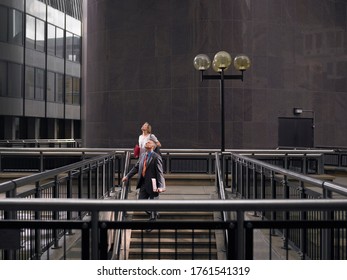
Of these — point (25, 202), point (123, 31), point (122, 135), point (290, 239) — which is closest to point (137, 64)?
point (123, 31)

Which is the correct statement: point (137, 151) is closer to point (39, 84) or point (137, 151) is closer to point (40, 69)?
point (39, 84)

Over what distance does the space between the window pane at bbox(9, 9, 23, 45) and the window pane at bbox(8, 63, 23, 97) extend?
97.0 inches

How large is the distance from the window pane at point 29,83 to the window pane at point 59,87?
5.02 meters

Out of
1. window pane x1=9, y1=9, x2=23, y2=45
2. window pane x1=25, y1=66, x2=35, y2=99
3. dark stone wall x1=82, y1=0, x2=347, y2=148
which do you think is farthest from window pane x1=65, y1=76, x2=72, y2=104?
dark stone wall x1=82, y1=0, x2=347, y2=148

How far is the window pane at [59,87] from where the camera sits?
182ft

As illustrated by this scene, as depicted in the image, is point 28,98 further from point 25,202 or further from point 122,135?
point 25,202

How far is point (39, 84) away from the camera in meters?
52.0

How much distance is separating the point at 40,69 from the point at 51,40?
4.28 meters

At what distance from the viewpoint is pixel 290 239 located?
24.5 feet

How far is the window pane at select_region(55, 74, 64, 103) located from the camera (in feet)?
182

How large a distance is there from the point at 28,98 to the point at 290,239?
1799 inches

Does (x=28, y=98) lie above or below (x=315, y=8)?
below

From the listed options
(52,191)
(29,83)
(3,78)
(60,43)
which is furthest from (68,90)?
(52,191)

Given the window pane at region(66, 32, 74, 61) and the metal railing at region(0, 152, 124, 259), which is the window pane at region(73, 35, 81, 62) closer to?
the window pane at region(66, 32, 74, 61)
